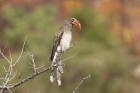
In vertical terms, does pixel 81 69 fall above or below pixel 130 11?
below

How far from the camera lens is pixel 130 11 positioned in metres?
59.3

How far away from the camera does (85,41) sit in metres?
40.4

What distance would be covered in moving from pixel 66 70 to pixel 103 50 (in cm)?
742

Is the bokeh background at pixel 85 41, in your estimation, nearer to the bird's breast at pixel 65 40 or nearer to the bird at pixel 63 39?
the bird at pixel 63 39

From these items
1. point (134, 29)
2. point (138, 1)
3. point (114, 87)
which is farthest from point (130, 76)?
point (138, 1)

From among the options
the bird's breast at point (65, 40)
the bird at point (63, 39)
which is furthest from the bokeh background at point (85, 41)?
the bird's breast at point (65, 40)

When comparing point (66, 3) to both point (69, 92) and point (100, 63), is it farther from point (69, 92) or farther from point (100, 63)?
point (69, 92)

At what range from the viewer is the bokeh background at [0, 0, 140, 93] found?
33.4m

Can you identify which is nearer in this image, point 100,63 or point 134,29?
point 100,63

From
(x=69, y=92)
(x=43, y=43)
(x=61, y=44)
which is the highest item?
(x=43, y=43)

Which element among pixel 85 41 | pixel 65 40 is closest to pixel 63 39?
pixel 65 40

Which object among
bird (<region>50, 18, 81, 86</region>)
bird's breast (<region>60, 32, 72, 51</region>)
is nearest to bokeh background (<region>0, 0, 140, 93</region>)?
bird (<region>50, 18, 81, 86</region>)

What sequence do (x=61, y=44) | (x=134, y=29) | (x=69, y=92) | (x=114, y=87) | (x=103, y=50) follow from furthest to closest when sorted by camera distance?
(x=134, y=29)
(x=103, y=50)
(x=114, y=87)
(x=69, y=92)
(x=61, y=44)

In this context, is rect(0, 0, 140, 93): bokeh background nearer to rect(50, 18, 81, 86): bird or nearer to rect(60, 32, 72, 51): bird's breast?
rect(50, 18, 81, 86): bird
